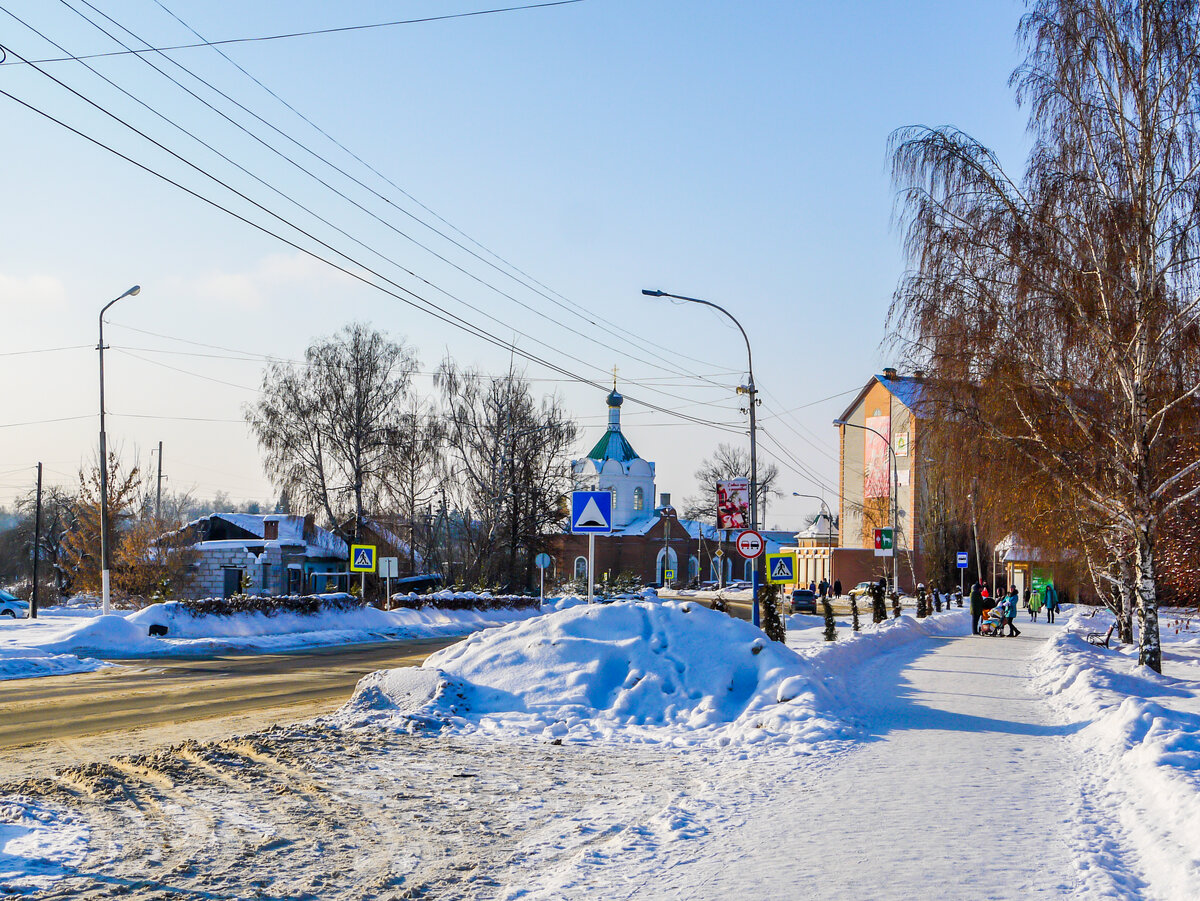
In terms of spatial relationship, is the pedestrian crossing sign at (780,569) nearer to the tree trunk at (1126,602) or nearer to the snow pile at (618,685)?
the tree trunk at (1126,602)

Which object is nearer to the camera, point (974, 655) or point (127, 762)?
point (127, 762)

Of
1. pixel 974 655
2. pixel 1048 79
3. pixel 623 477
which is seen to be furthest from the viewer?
pixel 623 477

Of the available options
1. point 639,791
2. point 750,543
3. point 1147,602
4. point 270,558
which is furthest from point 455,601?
point 639,791

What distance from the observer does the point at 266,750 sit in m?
9.94

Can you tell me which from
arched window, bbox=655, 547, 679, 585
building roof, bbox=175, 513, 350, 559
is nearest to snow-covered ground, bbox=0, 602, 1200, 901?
building roof, bbox=175, 513, 350, 559

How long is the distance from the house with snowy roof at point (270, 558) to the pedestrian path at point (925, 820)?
148ft

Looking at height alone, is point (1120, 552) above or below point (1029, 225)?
below

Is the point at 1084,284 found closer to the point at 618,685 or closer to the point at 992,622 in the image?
the point at 618,685

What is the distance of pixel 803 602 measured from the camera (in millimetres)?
57062

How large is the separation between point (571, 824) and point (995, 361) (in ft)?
44.3

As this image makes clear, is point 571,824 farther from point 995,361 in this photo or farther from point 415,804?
point 995,361

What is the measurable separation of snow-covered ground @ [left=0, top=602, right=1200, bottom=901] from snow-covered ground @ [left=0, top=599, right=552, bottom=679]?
11679 millimetres

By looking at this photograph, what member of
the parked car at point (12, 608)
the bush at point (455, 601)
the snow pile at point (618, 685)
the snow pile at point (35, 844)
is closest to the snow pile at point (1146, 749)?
the snow pile at point (618, 685)

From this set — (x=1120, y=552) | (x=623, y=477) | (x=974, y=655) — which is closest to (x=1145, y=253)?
(x=1120, y=552)
